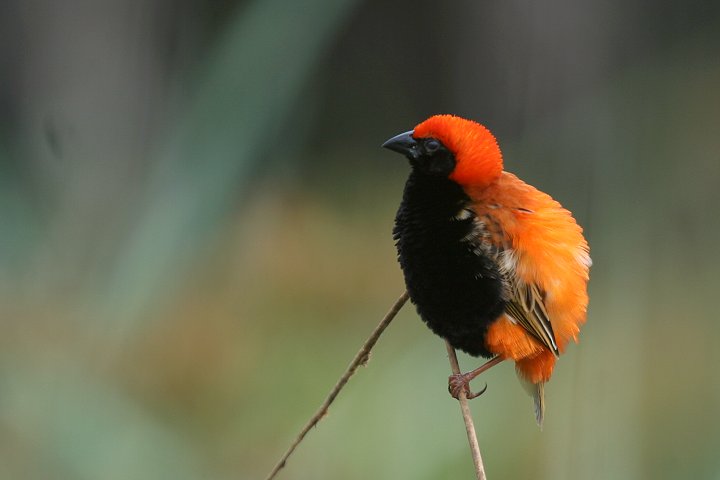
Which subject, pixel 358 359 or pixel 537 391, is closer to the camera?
pixel 358 359

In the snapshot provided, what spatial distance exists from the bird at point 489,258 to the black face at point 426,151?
0.04 feet

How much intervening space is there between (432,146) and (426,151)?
1 cm

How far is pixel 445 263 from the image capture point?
3.26ft

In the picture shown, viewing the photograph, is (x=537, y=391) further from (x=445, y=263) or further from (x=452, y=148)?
(x=452, y=148)

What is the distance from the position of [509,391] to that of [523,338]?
709mm

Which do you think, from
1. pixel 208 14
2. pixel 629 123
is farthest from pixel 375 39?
pixel 629 123

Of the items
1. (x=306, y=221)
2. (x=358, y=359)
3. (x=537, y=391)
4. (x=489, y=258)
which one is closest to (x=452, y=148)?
(x=489, y=258)

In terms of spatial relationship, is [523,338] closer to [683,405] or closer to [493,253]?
[493,253]

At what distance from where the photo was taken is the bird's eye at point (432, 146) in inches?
36.4

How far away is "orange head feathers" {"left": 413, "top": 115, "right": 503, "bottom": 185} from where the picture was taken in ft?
2.96

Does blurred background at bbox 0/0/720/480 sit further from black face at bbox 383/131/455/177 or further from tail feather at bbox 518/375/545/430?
black face at bbox 383/131/455/177

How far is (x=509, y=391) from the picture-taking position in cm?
168

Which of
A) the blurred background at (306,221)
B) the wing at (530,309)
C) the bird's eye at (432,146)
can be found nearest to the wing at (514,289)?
the wing at (530,309)

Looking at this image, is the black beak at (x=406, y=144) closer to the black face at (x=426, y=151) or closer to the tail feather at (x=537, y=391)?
the black face at (x=426, y=151)
